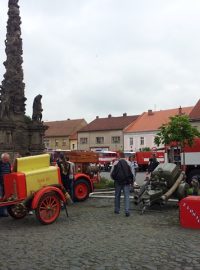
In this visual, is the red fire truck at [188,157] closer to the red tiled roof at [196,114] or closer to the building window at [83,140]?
the red tiled roof at [196,114]

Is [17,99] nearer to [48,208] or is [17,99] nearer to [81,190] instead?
[81,190]

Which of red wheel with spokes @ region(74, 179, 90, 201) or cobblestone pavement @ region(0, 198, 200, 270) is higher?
red wheel with spokes @ region(74, 179, 90, 201)

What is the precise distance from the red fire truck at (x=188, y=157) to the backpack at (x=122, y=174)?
32.7ft


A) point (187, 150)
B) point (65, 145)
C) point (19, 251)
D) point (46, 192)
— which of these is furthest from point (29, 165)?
point (65, 145)

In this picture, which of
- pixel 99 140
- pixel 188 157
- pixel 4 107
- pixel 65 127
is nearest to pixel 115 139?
pixel 99 140

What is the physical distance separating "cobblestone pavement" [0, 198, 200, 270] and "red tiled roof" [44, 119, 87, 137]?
89326 mm

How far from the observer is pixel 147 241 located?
27.1ft

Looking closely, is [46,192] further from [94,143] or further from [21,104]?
[94,143]

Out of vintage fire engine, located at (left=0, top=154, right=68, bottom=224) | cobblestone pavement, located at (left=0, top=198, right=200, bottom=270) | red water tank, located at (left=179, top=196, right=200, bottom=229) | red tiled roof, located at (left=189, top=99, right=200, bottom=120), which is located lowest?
cobblestone pavement, located at (left=0, top=198, right=200, bottom=270)

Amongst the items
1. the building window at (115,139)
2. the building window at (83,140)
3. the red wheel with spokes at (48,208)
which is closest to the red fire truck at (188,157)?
the red wheel with spokes at (48,208)

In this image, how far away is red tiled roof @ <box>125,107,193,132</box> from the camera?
269ft

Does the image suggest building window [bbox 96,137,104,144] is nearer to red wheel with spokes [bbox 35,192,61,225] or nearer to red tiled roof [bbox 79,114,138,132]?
red tiled roof [bbox 79,114,138,132]

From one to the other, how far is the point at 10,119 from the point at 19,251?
20.2 metres

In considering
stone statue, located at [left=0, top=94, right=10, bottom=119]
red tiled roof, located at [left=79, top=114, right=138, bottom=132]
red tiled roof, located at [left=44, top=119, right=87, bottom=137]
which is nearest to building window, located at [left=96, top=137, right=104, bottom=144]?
red tiled roof, located at [left=79, top=114, right=138, bottom=132]
